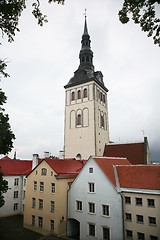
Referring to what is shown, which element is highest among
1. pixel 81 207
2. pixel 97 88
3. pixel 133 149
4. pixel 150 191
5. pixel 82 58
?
pixel 82 58

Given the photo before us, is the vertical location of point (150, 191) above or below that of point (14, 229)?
above

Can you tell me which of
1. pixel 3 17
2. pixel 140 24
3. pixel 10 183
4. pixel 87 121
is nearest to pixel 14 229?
pixel 10 183

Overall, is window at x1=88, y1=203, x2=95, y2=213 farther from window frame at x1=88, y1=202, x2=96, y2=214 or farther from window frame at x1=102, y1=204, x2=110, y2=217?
window frame at x1=102, y1=204, x2=110, y2=217

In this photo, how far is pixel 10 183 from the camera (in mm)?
33969

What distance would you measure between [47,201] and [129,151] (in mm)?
18662

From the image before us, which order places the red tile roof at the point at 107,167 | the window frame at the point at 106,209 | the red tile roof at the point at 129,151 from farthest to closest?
the red tile roof at the point at 129,151
the red tile roof at the point at 107,167
the window frame at the point at 106,209

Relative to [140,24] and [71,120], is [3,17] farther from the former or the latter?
[71,120]

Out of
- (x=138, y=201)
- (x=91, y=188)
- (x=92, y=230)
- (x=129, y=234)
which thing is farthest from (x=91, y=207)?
(x=138, y=201)

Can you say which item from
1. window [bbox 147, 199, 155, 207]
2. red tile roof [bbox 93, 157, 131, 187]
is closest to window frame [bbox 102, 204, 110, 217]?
red tile roof [bbox 93, 157, 131, 187]

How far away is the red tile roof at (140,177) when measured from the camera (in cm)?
1855

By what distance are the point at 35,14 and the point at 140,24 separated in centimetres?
549

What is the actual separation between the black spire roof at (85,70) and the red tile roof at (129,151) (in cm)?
1605

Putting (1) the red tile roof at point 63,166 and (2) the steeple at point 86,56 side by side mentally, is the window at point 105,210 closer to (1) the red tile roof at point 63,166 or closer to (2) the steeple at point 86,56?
(1) the red tile roof at point 63,166

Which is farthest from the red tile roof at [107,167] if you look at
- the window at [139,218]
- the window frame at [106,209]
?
the window at [139,218]
